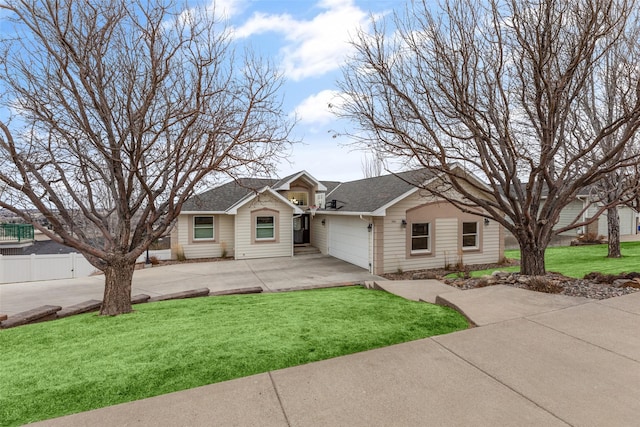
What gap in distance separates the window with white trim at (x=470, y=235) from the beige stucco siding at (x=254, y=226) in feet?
28.5

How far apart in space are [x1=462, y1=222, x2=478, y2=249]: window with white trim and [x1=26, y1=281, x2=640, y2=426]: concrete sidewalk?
10315 mm

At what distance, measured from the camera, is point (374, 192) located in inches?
598

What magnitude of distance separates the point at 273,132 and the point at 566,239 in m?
A: 24.5

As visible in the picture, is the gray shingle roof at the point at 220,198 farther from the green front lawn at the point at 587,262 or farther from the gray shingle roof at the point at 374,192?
the green front lawn at the point at 587,262

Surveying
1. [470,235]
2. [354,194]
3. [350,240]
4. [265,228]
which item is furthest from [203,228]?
[470,235]

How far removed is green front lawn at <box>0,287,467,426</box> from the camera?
2.92 metres

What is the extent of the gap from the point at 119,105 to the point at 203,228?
36.2 ft

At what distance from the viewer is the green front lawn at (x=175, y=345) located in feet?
9.59

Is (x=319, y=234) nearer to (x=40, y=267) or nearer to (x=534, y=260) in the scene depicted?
(x=534, y=260)

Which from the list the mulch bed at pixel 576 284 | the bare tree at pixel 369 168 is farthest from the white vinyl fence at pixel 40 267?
the bare tree at pixel 369 168

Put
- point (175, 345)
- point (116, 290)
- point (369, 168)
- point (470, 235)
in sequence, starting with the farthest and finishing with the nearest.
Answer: point (369, 168), point (470, 235), point (116, 290), point (175, 345)

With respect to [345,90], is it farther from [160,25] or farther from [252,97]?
[160,25]

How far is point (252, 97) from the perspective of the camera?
261 inches

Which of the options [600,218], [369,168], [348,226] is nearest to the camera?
[348,226]
